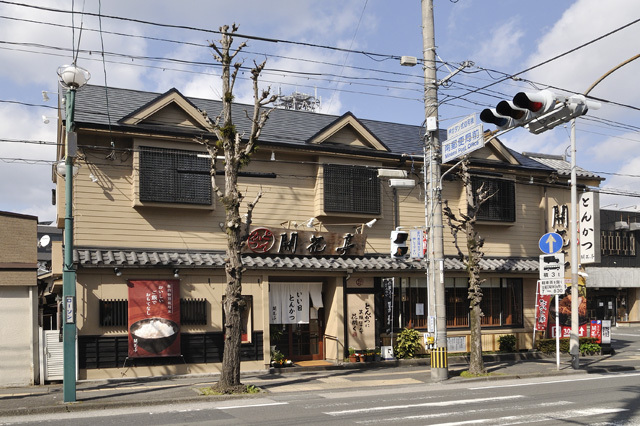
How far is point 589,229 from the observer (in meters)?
26.5

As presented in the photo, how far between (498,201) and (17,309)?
18443 millimetres

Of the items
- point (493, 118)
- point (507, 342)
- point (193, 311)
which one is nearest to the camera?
point (493, 118)

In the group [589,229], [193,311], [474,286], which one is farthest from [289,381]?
[589,229]

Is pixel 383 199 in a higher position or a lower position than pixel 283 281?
higher

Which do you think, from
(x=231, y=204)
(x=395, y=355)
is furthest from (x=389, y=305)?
(x=231, y=204)

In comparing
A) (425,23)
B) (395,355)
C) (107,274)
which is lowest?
(395,355)

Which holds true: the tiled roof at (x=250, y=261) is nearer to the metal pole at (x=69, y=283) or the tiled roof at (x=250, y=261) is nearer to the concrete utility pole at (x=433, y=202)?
the metal pole at (x=69, y=283)

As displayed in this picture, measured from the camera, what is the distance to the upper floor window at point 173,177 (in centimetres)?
2027

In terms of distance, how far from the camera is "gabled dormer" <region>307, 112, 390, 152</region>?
76.9 ft

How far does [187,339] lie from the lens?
20172 mm

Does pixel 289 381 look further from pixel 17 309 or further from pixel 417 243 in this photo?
pixel 17 309

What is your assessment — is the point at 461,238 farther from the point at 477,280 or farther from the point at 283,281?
the point at 283,281

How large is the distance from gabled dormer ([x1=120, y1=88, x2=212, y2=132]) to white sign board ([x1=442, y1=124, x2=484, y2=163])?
306 inches

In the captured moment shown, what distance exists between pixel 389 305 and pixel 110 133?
37.6 ft
